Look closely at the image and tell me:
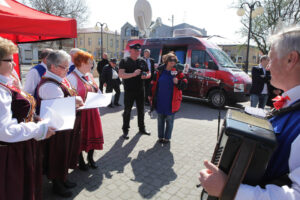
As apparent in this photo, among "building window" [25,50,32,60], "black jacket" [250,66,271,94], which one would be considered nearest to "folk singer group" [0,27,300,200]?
"black jacket" [250,66,271,94]

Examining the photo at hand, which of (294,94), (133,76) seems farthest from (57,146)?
(294,94)

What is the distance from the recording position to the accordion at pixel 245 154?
0.93 meters

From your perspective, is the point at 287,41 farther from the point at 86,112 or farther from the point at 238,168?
the point at 86,112

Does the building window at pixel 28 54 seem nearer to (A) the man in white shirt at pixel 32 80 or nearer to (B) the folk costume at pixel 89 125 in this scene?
(A) the man in white shirt at pixel 32 80

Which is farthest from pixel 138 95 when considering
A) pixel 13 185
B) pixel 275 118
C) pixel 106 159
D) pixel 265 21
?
pixel 265 21

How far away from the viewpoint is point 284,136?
3.28ft

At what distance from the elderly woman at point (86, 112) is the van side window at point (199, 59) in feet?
18.3

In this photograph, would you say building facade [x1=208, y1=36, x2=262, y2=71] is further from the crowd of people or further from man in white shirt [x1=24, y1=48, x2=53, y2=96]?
man in white shirt [x1=24, y1=48, x2=53, y2=96]

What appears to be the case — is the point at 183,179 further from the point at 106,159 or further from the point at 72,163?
the point at 72,163

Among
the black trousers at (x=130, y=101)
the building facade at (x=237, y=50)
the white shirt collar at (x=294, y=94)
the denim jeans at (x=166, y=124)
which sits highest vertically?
the building facade at (x=237, y=50)

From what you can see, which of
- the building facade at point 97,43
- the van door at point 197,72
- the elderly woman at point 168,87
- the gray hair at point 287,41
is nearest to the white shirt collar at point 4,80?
the gray hair at point 287,41

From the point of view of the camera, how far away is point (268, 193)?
0.93m

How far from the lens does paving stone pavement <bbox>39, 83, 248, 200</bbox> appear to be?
2.74 meters

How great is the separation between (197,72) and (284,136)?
7.18 m
